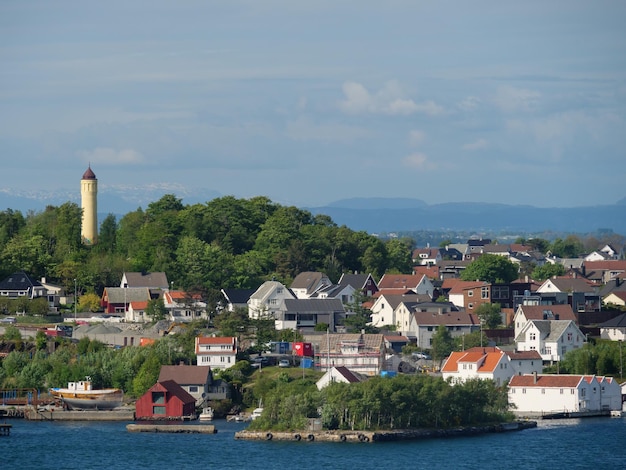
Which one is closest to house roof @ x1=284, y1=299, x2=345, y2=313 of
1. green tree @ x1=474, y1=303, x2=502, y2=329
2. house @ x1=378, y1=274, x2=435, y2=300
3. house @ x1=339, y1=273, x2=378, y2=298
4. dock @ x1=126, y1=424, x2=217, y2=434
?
house @ x1=339, y1=273, x2=378, y2=298

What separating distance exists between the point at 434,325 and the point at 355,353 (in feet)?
Result: 22.9

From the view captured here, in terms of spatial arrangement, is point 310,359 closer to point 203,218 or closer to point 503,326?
point 503,326

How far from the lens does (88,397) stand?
4916 centimetres

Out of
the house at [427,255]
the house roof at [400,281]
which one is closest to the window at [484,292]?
the house roof at [400,281]

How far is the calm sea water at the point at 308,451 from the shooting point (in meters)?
38.4

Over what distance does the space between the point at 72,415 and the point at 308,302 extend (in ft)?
50.4

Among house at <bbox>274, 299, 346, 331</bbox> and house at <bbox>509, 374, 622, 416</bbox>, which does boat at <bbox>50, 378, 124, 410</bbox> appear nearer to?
house at <bbox>274, 299, 346, 331</bbox>

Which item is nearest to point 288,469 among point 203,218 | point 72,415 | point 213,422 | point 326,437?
point 326,437

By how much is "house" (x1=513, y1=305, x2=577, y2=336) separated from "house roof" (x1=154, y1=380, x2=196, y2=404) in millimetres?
16044

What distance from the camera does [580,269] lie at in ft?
287

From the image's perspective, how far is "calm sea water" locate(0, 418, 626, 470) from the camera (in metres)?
38.4

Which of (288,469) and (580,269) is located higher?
(580,269)

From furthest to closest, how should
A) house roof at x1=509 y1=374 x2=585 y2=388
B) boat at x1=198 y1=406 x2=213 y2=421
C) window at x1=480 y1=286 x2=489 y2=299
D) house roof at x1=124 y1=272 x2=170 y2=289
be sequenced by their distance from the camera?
house roof at x1=124 y1=272 x2=170 y2=289
window at x1=480 y1=286 x2=489 y2=299
boat at x1=198 y1=406 x2=213 y2=421
house roof at x1=509 y1=374 x2=585 y2=388

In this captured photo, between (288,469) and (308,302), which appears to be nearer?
(288,469)
